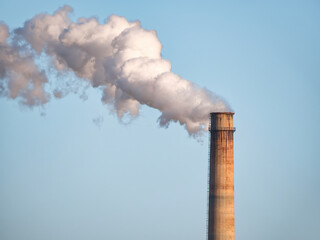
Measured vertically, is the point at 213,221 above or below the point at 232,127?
below

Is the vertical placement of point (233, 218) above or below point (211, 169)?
below

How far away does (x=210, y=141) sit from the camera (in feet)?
185

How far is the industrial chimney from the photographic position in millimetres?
54656

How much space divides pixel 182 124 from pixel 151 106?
3.16m

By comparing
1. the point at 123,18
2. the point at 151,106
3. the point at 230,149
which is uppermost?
the point at 123,18

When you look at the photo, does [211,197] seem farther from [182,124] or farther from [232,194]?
[182,124]

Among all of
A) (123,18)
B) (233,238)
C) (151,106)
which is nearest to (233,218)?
(233,238)

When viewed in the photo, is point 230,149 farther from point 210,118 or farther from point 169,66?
point 169,66

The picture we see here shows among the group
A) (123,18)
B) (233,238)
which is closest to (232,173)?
(233,238)

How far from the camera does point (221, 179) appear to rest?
181 ft

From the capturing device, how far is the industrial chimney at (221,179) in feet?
179

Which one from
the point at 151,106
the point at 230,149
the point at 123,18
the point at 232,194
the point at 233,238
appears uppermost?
the point at 123,18

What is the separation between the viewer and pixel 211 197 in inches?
2173

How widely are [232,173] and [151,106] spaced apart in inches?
348
